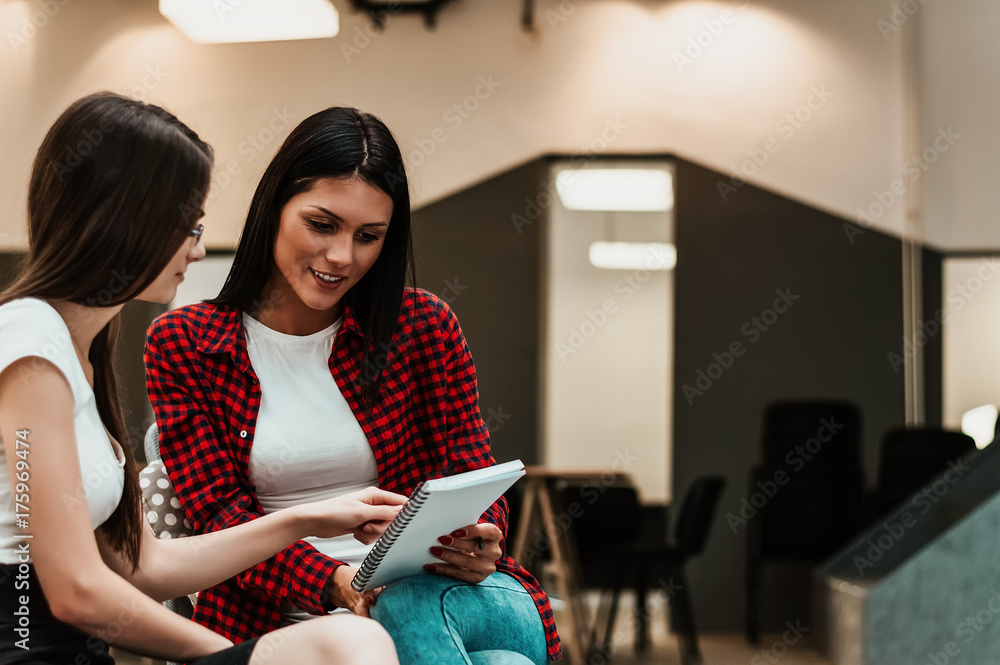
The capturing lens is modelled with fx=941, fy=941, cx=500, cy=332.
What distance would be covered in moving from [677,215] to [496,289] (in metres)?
0.88

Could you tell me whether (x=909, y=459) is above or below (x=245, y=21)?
below

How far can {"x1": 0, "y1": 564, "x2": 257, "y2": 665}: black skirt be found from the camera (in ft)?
2.90

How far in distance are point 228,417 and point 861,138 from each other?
12.1ft

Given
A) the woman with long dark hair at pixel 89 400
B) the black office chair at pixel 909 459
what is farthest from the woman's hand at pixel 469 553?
the black office chair at pixel 909 459

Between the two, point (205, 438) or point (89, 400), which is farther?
point (205, 438)

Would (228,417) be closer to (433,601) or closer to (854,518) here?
A: (433,601)

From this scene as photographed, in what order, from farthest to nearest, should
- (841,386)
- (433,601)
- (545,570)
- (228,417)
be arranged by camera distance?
(841,386) → (545,570) → (228,417) → (433,601)

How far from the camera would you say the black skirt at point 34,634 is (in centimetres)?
88

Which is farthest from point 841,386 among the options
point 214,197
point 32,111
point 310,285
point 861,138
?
point 32,111

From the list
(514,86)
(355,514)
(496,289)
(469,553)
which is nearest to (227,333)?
(355,514)

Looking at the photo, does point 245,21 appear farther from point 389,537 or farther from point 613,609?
point 389,537

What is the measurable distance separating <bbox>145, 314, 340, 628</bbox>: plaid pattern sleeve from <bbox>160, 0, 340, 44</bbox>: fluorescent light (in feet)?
10.0

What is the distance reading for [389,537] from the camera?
108 centimetres

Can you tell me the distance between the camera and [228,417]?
1.41m
